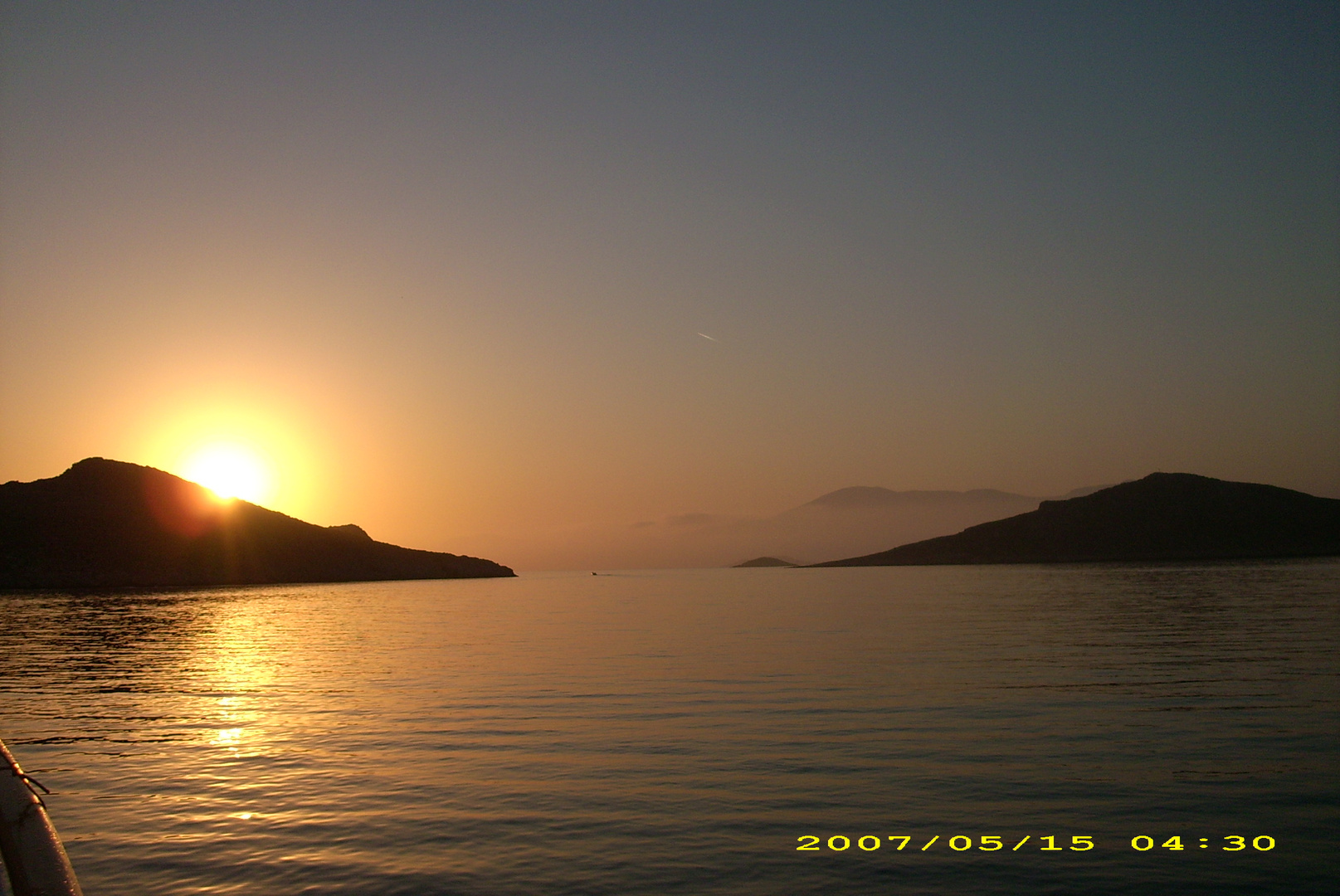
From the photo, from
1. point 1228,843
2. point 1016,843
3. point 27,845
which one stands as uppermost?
point 27,845

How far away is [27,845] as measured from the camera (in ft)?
21.3

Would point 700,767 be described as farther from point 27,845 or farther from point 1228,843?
point 27,845

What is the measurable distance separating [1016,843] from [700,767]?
284 inches

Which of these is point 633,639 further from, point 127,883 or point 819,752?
point 127,883

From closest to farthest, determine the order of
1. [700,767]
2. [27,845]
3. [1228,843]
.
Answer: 1. [27,845]
2. [1228,843]
3. [700,767]

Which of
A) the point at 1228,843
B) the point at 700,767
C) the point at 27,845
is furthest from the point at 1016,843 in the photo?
the point at 27,845

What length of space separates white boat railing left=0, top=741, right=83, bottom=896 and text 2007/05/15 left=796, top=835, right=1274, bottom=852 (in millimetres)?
10018

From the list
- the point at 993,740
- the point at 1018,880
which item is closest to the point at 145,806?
the point at 1018,880

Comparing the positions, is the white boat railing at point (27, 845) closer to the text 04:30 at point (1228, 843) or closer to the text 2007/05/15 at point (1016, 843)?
the text 2007/05/15 at point (1016, 843)

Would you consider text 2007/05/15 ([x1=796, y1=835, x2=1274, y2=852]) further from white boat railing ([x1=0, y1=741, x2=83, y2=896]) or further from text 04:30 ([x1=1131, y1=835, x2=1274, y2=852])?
white boat railing ([x1=0, y1=741, x2=83, y2=896])

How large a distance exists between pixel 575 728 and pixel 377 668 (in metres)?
19.6

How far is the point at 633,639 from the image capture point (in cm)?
5347

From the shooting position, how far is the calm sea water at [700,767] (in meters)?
12.8

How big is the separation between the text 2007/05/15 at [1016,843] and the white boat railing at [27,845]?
32.9 ft
